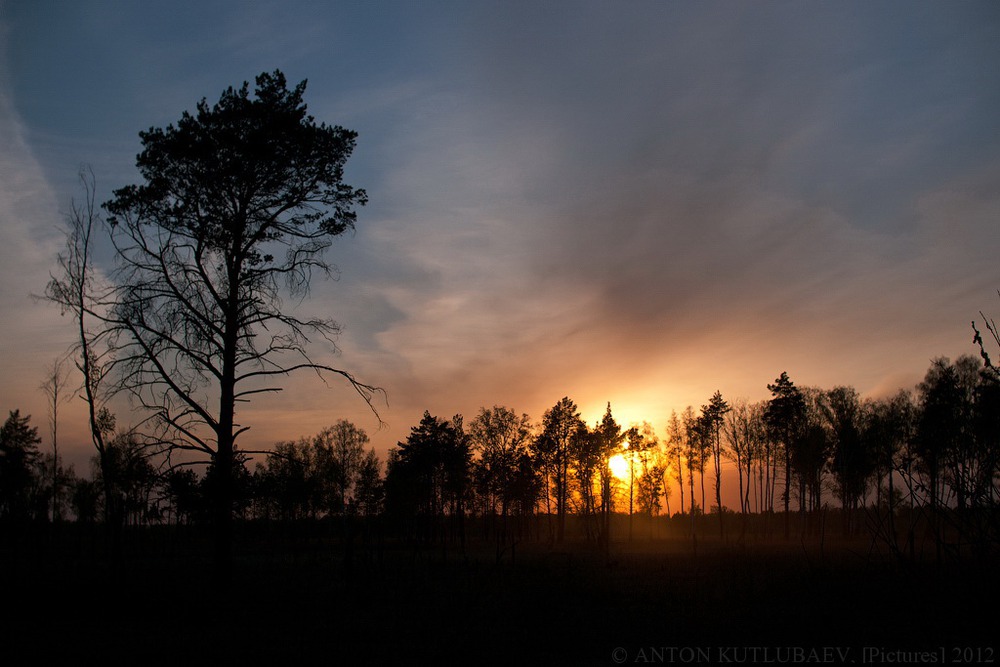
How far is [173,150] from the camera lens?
17.0 metres

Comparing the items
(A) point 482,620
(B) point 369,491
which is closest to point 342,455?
(B) point 369,491

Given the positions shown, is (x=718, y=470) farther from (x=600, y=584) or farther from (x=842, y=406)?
(x=600, y=584)

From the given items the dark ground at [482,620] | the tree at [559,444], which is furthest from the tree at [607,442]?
the dark ground at [482,620]

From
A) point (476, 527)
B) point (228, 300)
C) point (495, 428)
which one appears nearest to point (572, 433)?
point (495, 428)

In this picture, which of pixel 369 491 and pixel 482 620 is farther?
pixel 369 491

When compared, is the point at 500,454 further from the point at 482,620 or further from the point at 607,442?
the point at 482,620

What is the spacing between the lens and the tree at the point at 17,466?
3718cm

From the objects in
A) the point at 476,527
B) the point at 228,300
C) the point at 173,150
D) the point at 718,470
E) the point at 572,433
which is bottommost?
the point at 476,527

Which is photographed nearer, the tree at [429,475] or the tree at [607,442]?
the tree at [429,475]

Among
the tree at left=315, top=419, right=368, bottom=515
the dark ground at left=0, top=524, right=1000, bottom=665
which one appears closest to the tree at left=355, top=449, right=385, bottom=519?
the tree at left=315, top=419, right=368, bottom=515

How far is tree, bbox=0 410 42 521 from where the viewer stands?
37.2 meters

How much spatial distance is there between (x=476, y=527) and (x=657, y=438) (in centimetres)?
4312

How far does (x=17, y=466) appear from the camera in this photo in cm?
4531

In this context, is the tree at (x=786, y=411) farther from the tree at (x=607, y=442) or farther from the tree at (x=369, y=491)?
the tree at (x=369, y=491)
